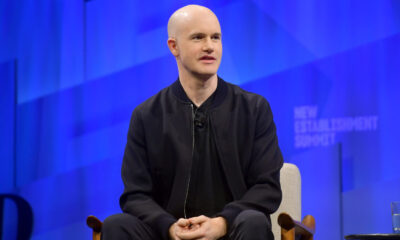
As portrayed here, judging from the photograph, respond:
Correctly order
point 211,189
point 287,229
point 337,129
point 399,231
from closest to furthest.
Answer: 1. point 287,229
2. point 211,189
3. point 399,231
4. point 337,129

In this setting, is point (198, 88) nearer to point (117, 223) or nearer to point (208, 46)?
point (208, 46)

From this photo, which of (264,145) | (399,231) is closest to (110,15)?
(264,145)

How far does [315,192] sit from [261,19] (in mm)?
1060

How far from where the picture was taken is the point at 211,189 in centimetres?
221

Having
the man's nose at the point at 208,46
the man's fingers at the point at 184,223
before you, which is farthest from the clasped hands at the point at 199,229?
the man's nose at the point at 208,46

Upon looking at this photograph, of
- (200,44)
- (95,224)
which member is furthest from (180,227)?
(200,44)

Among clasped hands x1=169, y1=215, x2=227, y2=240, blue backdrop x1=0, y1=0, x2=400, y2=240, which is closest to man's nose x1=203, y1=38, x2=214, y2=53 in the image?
clasped hands x1=169, y1=215, x2=227, y2=240

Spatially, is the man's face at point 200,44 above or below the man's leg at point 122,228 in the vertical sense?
above

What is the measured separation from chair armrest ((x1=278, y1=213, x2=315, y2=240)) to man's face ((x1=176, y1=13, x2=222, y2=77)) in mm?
594

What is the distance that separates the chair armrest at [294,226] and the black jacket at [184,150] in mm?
105

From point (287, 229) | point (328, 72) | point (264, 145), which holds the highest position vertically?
point (328, 72)

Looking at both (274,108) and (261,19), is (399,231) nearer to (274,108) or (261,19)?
(274,108)

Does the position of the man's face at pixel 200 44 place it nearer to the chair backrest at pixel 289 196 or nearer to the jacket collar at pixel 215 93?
the jacket collar at pixel 215 93

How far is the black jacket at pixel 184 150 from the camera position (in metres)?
2.19
